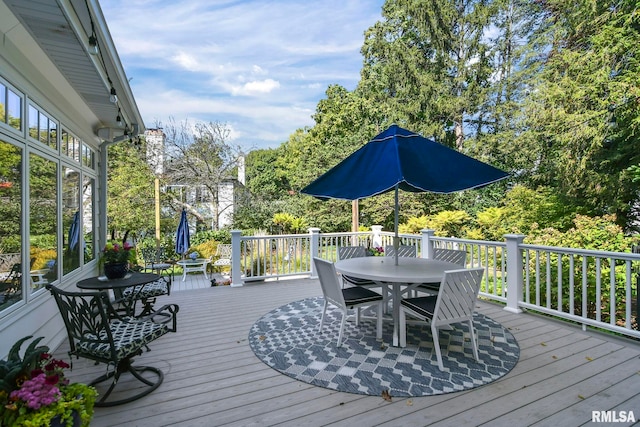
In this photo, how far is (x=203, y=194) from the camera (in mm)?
13773

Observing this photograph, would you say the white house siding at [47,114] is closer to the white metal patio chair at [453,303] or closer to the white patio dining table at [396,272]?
the white patio dining table at [396,272]

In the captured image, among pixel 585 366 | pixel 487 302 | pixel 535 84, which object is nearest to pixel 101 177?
pixel 487 302

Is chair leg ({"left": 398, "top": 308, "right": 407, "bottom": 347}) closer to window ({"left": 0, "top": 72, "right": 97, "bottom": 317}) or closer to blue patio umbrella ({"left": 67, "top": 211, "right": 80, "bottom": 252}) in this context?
window ({"left": 0, "top": 72, "right": 97, "bottom": 317})

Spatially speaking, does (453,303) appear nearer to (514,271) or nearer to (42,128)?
(514,271)

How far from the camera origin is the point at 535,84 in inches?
442

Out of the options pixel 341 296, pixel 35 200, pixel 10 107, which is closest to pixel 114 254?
pixel 35 200

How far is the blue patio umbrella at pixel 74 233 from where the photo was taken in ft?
14.2

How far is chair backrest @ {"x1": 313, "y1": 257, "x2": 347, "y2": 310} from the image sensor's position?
10.7 feet

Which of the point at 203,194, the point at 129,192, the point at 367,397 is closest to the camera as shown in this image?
the point at 367,397

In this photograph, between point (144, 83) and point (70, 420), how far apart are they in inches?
673

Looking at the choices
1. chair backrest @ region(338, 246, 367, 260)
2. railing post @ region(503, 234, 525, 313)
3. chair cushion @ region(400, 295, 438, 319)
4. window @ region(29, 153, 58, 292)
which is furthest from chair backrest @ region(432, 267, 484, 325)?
window @ region(29, 153, 58, 292)

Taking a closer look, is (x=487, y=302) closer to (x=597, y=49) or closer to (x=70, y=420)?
(x=70, y=420)

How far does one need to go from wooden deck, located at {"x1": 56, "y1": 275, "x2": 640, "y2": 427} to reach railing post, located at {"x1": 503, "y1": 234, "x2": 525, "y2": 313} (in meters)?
0.81

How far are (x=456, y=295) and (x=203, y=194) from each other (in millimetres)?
12473
